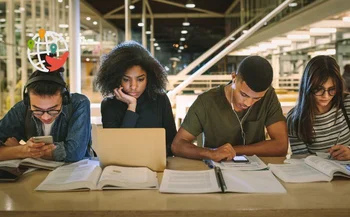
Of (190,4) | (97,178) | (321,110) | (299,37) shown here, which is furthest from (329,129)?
(299,37)

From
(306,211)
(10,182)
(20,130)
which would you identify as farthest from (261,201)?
(20,130)

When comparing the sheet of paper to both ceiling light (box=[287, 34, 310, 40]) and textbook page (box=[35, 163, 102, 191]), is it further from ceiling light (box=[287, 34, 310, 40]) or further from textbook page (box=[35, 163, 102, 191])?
ceiling light (box=[287, 34, 310, 40])

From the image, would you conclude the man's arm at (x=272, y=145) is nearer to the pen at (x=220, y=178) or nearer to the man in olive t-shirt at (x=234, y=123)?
the man in olive t-shirt at (x=234, y=123)

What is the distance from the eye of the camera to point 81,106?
1.96m

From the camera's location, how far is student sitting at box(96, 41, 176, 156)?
2096 mm

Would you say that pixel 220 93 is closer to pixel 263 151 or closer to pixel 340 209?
pixel 263 151

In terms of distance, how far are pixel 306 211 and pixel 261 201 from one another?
130mm

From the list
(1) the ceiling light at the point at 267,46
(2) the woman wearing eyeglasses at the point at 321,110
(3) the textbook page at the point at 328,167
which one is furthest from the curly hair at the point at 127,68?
(1) the ceiling light at the point at 267,46

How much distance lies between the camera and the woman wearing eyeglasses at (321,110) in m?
1.99

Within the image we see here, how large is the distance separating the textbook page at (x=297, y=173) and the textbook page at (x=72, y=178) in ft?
2.17

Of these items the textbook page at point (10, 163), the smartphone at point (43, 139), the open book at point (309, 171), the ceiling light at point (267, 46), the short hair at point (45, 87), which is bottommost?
the open book at point (309, 171)

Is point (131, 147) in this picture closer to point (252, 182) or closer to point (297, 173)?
point (252, 182)

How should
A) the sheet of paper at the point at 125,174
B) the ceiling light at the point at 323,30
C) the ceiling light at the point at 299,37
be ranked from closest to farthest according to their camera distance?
the sheet of paper at the point at 125,174 < the ceiling light at the point at 323,30 < the ceiling light at the point at 299,37

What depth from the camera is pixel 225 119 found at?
2.04m
